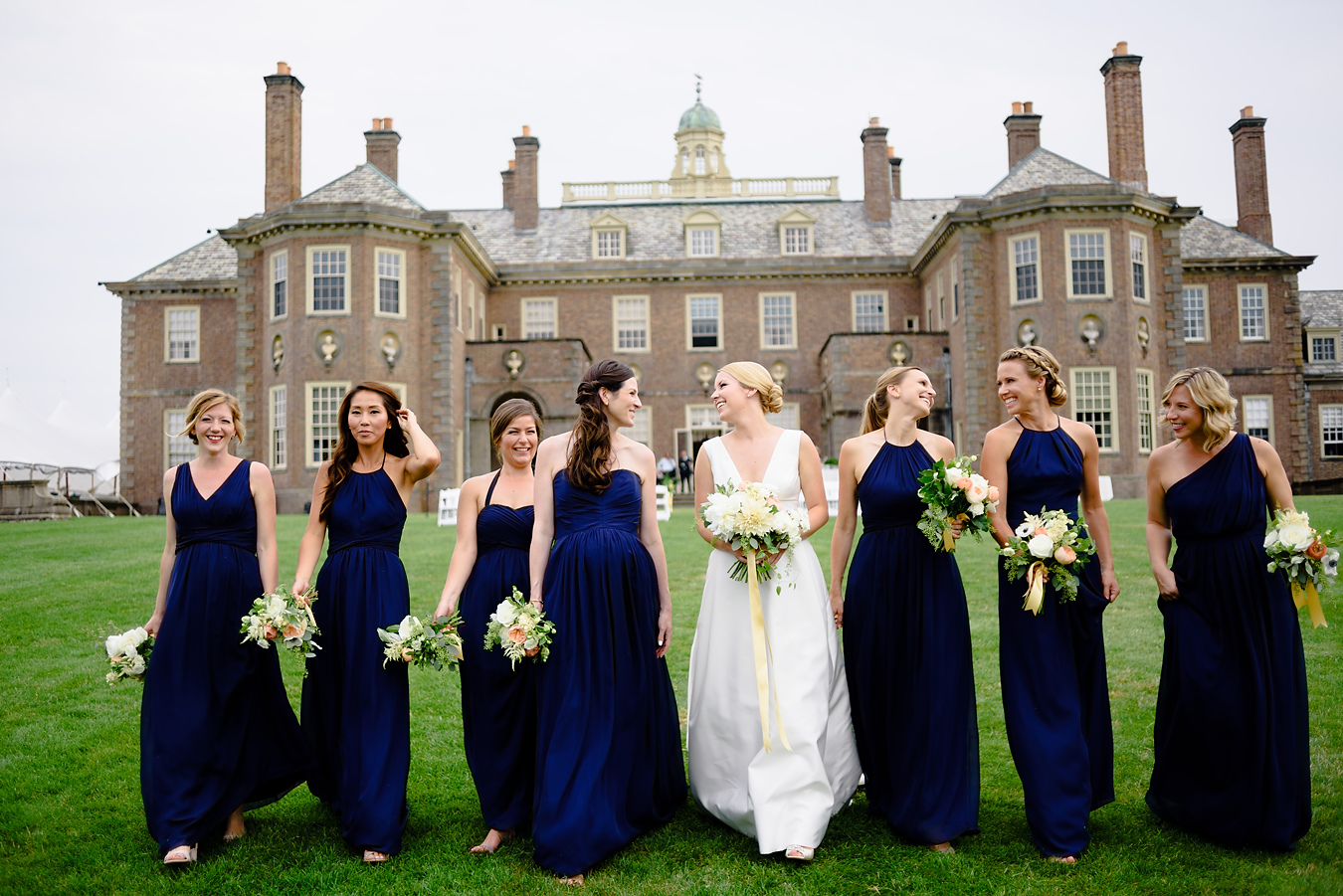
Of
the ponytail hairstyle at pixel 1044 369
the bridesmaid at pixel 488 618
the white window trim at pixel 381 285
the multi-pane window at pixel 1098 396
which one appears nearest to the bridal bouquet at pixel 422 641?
the bridesmaid at pixel 488 618

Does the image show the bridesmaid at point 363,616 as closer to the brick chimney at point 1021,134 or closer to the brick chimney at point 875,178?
the brick chimney at point 1021,134

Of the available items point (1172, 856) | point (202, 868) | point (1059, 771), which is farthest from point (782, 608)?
point (202, 868)

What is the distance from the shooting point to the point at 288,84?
94.2 feet

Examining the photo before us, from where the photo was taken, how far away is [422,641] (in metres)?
4.66

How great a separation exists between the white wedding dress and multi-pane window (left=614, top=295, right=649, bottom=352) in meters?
29.4

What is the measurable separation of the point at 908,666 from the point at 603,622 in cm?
152

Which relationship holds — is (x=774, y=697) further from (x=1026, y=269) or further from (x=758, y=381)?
(x=1026, y=269)

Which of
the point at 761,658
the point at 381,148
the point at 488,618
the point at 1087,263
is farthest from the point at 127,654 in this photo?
the point at 381,148

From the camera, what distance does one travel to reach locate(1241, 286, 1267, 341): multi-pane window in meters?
34.3

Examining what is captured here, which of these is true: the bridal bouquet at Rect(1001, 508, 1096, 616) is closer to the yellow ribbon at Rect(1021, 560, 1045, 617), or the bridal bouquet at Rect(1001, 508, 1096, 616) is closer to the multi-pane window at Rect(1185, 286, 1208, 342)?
the yellow ribbon at Rect(1021, 560, 1045, 617)

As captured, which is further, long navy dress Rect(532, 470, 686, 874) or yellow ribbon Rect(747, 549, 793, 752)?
yellow ribbon Rect(747, 549, 793, 752)

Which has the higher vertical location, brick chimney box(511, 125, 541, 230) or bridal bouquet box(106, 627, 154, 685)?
brick chimney box(511, 125, 541, 230)

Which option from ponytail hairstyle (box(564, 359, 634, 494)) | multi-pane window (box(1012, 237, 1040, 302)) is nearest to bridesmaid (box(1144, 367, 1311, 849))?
ponytail hairstyle (box(564, 359, 634, 494))

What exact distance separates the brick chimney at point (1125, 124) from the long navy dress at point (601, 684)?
2794 centimetres
